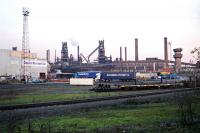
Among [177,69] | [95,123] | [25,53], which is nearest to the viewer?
[95,123]

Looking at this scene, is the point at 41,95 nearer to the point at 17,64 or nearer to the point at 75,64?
the point at 17,64

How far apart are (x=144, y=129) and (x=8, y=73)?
99.5m

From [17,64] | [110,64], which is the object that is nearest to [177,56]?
[110,64]

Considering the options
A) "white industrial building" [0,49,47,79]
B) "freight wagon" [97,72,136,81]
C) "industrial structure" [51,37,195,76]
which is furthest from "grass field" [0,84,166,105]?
"industrial structure" [51,37,195,76]

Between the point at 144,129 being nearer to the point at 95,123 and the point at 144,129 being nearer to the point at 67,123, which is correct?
the point at 95,123

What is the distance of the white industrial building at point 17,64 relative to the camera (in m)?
107

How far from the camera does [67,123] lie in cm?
1781

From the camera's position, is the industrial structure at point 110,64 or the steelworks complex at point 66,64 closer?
the steelworks complex at point 66,64

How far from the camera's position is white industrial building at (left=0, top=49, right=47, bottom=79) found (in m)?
107

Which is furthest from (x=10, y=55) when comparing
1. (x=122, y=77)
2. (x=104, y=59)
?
(x=104, y=59)

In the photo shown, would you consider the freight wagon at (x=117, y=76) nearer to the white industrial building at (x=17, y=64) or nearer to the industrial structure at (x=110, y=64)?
the white industrial building at (x=17, y=64)

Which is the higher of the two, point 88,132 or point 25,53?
point 25,53

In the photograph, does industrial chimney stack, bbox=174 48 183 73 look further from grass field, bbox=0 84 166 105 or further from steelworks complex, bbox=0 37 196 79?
grass field, bbox=0 84 166 105

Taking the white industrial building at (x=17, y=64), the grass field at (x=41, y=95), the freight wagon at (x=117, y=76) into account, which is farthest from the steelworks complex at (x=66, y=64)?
the grass field at (x=41, y=95)
